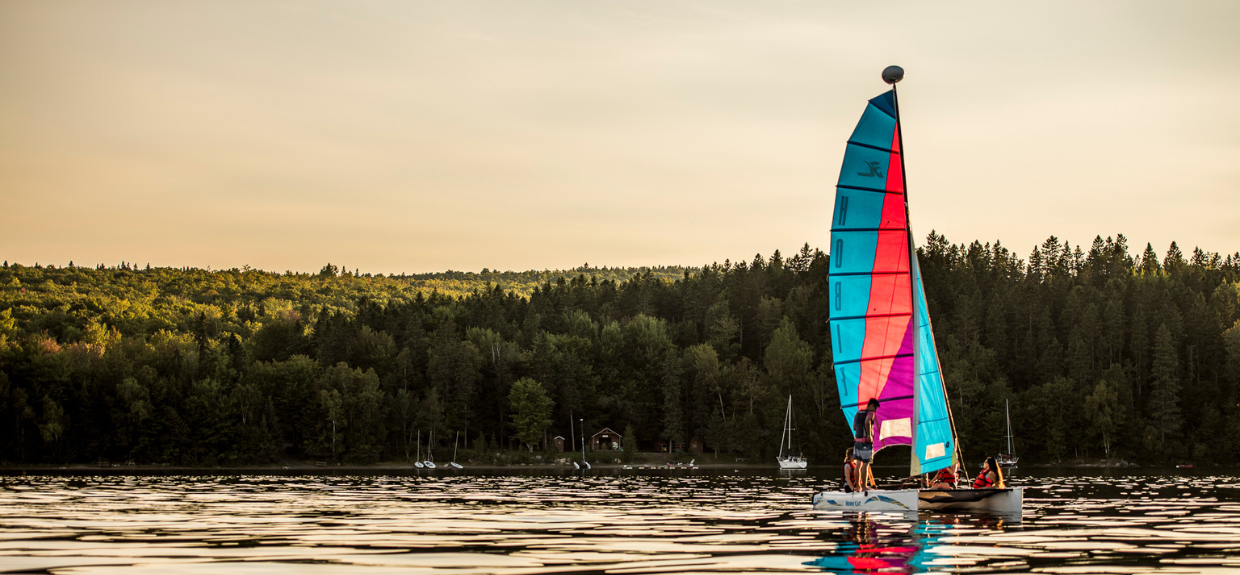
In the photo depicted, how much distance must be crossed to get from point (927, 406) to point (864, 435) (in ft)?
7.19

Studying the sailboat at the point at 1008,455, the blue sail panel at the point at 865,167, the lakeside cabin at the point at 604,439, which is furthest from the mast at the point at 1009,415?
the blue sail panel at the point at 865,167

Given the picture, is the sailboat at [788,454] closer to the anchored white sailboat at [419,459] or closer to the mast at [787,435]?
the mast at [787,435]

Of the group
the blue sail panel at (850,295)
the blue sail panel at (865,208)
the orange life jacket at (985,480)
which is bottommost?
the orange life jacket at (985,480)

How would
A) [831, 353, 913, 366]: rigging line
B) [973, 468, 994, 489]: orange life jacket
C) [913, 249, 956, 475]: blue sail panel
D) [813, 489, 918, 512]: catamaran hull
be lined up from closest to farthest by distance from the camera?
[813, 489, 918, 512]: catamaran hull < [913, 249, 956, 475]: blue sail panel < [831, 353, 913, 366]: rigging line < [973, 468, 994, 489]: orange life jacket

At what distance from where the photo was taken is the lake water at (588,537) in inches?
782

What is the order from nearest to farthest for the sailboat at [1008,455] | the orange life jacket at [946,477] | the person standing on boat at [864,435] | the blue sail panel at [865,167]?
1. the person standing on boat at [864,435]
2. the blue sail panel at [865,167]
3. the orange life jacket at [946,477]
4. the sailboat at [1008,455]

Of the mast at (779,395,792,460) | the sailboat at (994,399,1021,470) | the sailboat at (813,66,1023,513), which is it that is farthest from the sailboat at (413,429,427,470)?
the sailboat at (813,66,1023,513)

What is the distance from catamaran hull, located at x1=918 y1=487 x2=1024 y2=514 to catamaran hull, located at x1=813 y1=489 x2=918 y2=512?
1.40 meters

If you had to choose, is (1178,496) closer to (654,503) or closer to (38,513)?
(654,503)

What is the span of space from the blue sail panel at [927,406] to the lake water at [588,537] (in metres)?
2.05

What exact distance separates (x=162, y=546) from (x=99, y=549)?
4.06 ft

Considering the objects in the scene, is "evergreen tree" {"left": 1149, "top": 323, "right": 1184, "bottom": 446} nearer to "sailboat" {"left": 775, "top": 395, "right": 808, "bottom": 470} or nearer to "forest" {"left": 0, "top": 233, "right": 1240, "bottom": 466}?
"forest" {"left": 0, "top": 233, "right": 1240, "bottom": 466}

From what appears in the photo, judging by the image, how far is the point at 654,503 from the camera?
4288 centimetres

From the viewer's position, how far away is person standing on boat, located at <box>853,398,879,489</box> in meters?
35.1
